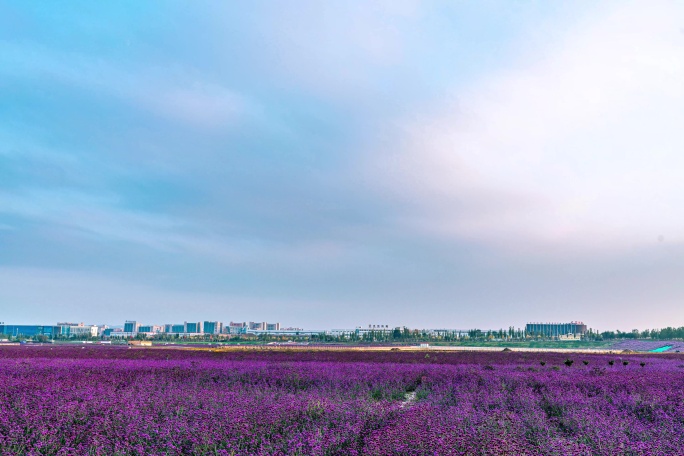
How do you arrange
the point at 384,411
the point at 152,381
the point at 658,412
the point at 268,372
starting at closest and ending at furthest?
the point at 384,411 < the point at 658,412 < the point at 152,381 < the point at 268,372

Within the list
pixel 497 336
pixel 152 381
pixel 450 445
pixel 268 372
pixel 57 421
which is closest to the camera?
pixel 450 445


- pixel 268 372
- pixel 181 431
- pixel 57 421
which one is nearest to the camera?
pixel 181 431

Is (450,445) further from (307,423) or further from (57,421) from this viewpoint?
(57,421)

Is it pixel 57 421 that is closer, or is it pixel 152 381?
pixel 57 421

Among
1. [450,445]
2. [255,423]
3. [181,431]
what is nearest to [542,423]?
[450,445]

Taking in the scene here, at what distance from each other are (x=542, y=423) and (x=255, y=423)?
4.47 m

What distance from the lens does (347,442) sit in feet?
20.7

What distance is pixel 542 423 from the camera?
823 cm

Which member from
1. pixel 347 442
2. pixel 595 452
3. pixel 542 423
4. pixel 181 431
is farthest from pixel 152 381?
pixel 595 452

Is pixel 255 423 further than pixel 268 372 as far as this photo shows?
No

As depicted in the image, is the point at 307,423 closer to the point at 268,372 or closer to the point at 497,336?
the point at 268,372

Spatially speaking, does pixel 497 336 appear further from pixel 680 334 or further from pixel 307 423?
pixel 307 423

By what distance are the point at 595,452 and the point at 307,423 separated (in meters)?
3.79

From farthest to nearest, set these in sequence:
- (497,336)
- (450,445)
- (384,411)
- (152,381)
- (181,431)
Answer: (497,336) → (152,381) → (384,411) → (181,431) → (450,445)
